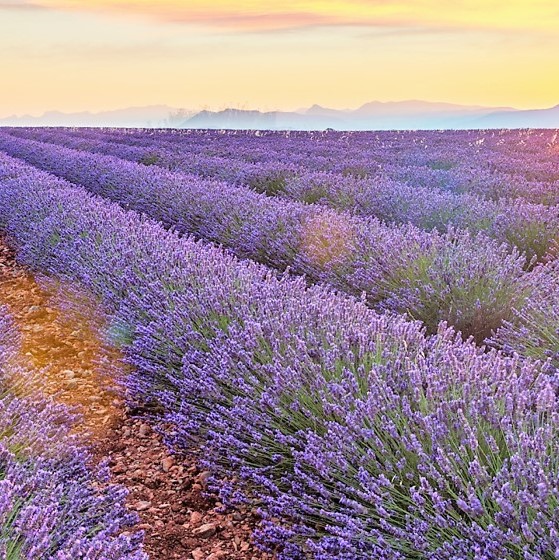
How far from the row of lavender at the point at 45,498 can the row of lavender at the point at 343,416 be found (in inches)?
18.0

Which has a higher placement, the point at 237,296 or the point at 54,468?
the point at 237,296

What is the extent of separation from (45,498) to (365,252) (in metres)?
2.99

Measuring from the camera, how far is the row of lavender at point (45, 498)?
1.37m

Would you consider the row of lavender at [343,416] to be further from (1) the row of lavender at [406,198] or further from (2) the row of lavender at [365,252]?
(1) the row of lavender at [406,198]

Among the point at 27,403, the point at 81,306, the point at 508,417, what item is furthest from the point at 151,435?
the point at 508,417

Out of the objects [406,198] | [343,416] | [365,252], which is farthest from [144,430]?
[406,198]

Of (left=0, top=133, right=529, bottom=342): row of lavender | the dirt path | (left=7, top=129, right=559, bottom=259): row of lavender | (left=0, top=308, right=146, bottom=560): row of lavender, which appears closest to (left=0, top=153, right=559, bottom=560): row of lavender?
the dirt path

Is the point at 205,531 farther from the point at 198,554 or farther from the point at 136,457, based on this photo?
the point at 136,457

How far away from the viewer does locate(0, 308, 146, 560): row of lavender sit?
1.37m

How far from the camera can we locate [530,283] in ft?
11.2

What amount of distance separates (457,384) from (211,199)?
4.41 m

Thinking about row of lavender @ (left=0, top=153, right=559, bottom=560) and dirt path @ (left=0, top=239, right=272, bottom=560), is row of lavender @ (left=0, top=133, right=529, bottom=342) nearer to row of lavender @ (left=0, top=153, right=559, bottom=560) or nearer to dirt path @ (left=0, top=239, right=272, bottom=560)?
row of lavender @ (left=0, top=153, right=559, bottom=560)

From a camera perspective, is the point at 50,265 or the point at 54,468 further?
the point at 50,265

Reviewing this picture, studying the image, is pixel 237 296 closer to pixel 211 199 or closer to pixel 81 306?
pixel 81 306
